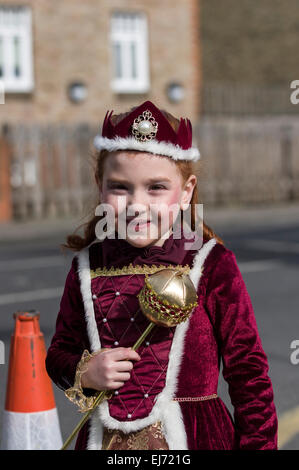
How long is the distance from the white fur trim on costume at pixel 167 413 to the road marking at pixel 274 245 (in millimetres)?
10807

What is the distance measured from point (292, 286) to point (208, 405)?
25.2 ft

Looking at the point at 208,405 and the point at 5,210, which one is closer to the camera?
the point at 208,405

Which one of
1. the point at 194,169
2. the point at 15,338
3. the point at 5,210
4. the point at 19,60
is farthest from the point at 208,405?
the point at 19,60

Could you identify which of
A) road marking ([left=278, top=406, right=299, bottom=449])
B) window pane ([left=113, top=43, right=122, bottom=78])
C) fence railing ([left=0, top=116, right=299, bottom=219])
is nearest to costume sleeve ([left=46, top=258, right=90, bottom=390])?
road marking ([left=278, top=406, right=299, bottom=449])

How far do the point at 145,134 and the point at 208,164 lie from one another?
1894 cm

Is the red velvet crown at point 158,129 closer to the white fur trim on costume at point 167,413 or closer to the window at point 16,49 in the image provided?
the white fur trim on costume at point 167,413

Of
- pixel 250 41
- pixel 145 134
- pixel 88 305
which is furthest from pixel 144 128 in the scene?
pixel 250 41

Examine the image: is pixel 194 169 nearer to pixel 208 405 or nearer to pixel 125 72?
pixel 208 405

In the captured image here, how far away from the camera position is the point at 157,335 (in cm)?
247

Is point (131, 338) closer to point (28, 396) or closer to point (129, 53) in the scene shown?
point (28, 396)

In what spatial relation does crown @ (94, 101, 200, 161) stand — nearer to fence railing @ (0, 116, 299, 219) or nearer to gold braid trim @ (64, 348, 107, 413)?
gold braid trim @ (64, 348, 107, 413)

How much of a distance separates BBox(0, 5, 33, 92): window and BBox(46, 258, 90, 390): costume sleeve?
740 inches

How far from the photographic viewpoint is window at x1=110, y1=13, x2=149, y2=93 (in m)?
22.4

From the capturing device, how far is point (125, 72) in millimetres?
22609
